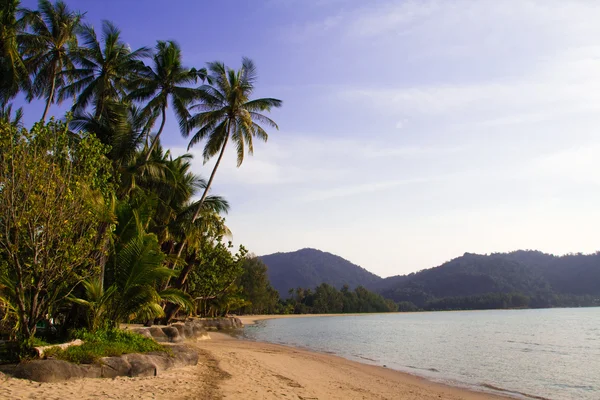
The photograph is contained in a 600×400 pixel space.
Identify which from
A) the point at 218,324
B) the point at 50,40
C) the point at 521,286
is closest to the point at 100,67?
the point at 50,40

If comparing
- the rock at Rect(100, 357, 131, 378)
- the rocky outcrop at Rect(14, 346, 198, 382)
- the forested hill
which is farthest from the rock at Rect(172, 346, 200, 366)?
the forested hill

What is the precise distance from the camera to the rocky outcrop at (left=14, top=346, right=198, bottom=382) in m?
7.86

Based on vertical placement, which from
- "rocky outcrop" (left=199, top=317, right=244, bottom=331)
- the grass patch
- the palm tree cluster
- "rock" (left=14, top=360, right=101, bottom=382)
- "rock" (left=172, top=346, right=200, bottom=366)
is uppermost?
the palm tree cluster

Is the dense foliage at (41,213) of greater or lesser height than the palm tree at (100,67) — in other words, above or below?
below

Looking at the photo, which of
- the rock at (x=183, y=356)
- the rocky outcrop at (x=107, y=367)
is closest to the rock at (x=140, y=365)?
the rocky outcrop at (x=107, y=367)

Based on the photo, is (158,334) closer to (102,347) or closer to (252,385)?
(102,347)

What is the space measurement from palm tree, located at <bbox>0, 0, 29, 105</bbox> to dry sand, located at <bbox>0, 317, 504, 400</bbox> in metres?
13.8

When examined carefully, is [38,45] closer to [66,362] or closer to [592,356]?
[66,362]

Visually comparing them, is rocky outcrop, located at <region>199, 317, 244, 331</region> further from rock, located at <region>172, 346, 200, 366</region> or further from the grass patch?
the grass patch

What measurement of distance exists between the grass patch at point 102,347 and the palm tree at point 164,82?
12.2 m

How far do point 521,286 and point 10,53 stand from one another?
190 m

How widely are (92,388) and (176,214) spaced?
16.8 m

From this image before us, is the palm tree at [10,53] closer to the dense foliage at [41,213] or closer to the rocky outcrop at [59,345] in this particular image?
the dense foliage at [41,213]

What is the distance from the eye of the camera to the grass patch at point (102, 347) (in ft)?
28.9
